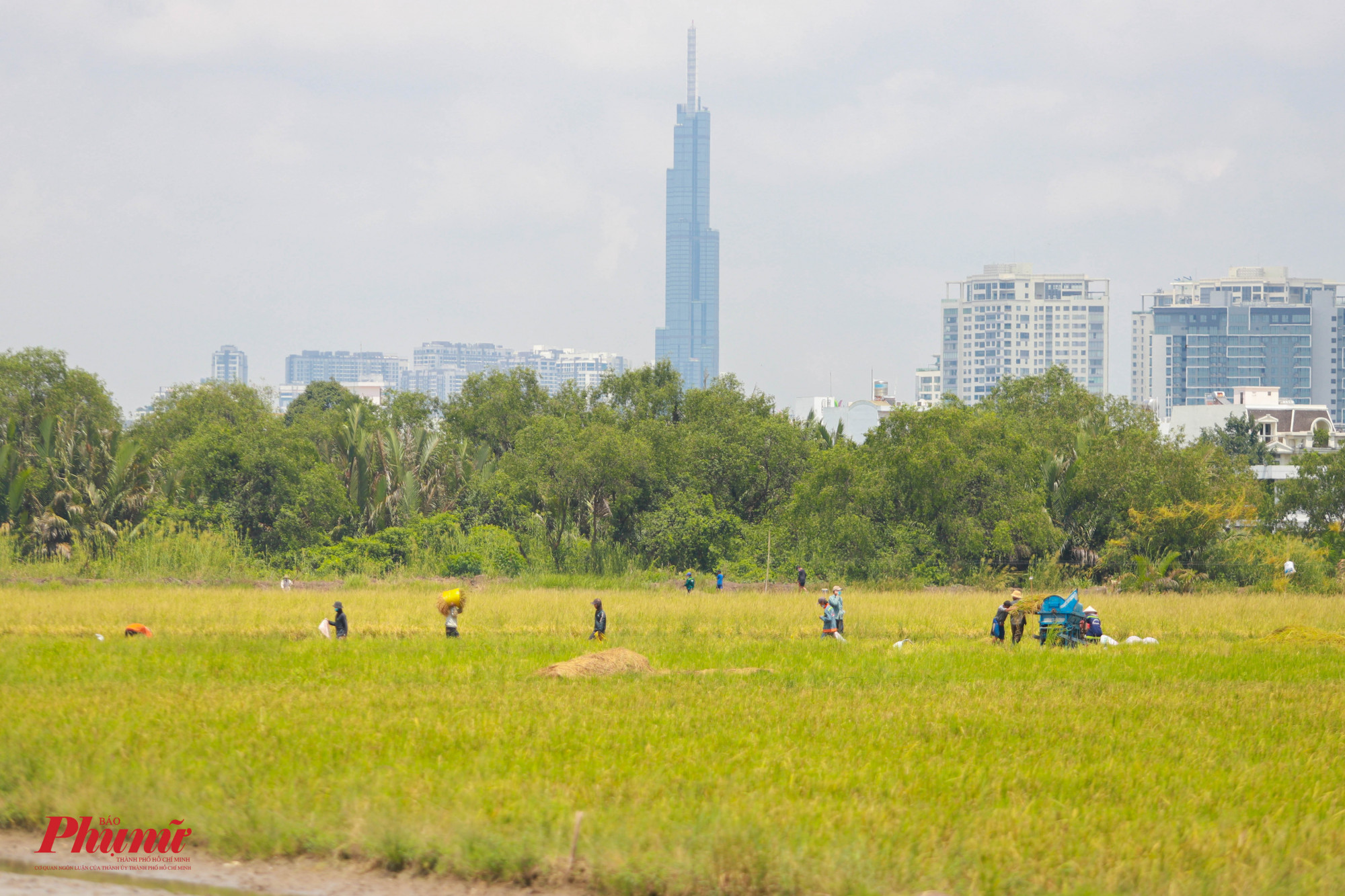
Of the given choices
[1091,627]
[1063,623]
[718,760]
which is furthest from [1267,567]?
[718,760]

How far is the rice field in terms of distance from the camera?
29.4ft

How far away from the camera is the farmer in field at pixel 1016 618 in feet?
79.7

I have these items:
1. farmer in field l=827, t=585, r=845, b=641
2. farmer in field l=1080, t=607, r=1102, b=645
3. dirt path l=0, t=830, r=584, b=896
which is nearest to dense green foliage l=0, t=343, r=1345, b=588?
farmer in field l=1080, t=607, r=1102, b=645

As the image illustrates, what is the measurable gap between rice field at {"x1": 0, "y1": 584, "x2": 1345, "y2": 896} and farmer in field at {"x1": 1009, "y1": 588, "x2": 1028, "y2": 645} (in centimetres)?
219

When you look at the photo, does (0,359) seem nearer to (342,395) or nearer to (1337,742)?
(342,395)

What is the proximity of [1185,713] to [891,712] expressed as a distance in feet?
13.7

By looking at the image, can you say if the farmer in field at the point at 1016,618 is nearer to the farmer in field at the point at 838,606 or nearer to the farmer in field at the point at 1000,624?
the farmer in field at the point at 1000,624

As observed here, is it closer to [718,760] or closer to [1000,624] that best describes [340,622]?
[718,760]

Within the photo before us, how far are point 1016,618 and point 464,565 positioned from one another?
81.5 ft

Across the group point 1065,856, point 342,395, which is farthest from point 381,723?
point 342,395

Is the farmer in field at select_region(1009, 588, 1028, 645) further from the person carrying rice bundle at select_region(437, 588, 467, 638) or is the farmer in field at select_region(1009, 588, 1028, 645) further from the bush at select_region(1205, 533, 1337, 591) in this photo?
the bush at select_region(1205, 533, 1337, 591)

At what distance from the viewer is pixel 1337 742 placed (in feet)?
43.7

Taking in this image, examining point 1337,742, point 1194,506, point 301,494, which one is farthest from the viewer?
point 301,494

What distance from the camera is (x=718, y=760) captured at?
39.1 ft
